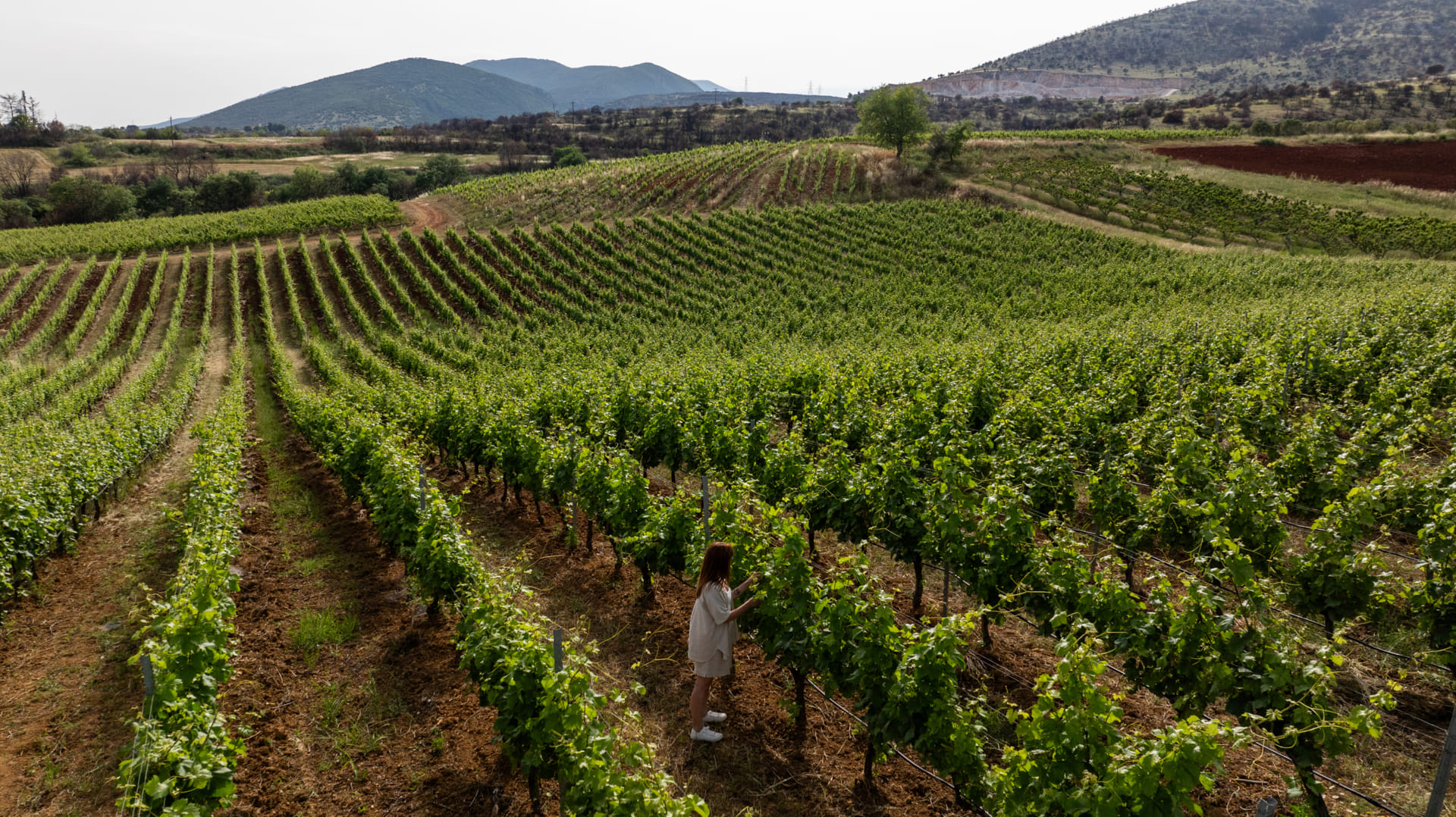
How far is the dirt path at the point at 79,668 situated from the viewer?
6.89 m

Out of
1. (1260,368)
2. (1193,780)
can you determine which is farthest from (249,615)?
(1260,368)

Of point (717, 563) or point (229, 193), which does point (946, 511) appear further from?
point (229, 193)

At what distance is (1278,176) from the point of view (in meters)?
52.9

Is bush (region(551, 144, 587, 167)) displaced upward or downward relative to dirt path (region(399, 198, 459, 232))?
upward

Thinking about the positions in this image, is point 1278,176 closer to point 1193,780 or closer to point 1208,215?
point 1208,215

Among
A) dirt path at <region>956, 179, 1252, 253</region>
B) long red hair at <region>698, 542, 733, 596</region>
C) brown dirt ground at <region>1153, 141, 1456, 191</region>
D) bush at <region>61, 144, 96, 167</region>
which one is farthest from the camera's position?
bush at <region>61, 144, 96, 167</region>

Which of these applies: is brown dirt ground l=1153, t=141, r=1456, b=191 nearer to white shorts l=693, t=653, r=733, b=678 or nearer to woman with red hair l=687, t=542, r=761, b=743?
woman with red hair l=687, t=542, r=761, b=743

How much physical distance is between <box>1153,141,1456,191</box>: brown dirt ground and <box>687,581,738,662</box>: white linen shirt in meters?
64.1

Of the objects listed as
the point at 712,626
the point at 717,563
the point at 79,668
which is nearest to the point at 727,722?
the point at 712,626

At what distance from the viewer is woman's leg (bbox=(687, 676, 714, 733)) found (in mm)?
6895

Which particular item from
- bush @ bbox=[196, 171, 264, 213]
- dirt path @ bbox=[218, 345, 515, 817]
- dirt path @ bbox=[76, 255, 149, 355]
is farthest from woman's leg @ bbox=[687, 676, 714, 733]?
bush @ bbox=[196, 171, 264, 213]

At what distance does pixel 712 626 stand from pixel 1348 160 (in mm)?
72843

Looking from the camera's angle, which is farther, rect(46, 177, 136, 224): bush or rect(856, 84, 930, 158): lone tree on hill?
rect(46, 177, 136, 224): bush

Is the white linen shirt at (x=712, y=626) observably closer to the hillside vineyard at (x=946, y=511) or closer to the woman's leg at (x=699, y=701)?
the woman's leg at (x=699, y=701)
